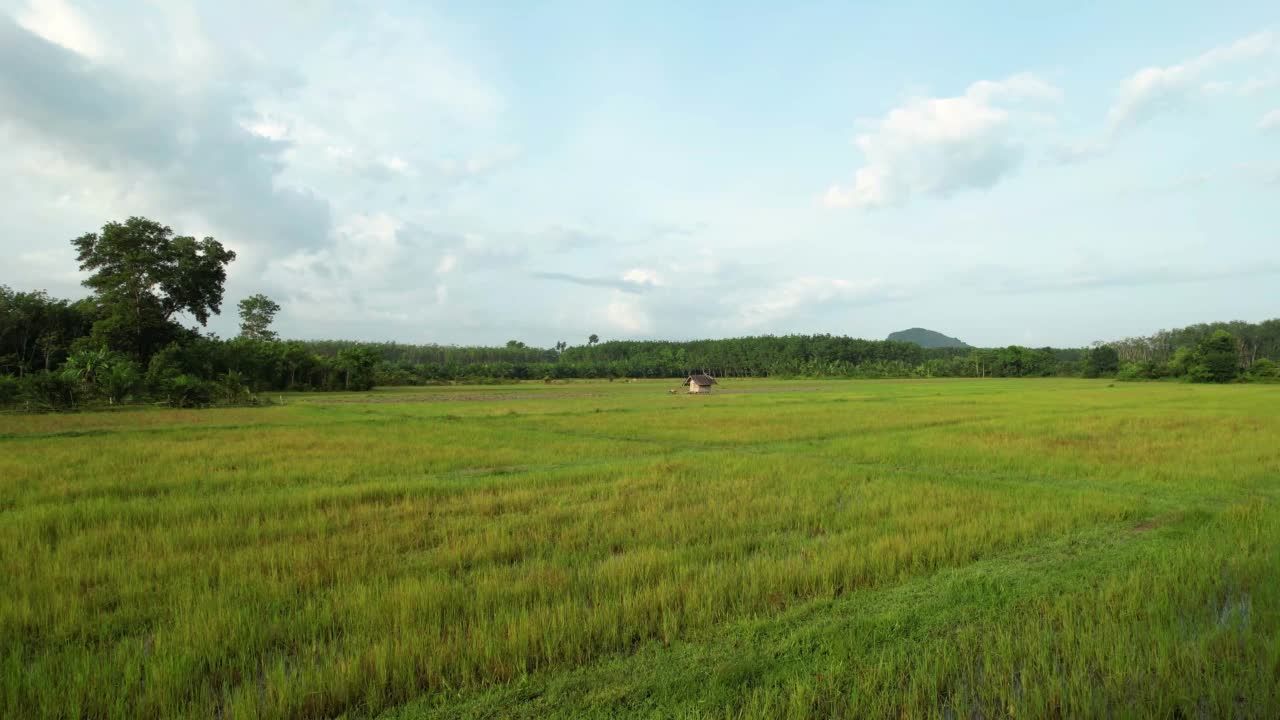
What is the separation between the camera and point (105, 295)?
36156mm

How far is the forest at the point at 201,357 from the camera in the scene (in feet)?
102

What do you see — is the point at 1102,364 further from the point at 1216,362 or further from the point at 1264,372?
the point at 1216,362

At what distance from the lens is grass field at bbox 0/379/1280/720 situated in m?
3.24

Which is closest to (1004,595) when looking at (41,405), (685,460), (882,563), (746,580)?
(882,563)

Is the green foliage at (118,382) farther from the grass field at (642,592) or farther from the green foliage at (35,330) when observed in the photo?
the grass field at (642,592)

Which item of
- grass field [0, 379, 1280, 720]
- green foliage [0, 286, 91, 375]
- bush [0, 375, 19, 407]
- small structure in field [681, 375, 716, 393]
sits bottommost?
grass field [0, 379, 1280, 720]

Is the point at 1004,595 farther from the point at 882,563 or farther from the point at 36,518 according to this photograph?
the point at 36,518

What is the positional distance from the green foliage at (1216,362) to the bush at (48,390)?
9763 cm

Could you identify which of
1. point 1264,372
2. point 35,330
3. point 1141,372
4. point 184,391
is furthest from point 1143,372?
point 35,330

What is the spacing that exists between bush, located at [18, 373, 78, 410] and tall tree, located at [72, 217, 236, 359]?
9566 mm

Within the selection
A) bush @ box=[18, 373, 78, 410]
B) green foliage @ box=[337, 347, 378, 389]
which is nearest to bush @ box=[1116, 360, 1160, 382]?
green foliage @ box=[337, 347, 378, 389]

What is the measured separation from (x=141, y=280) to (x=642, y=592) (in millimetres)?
45527

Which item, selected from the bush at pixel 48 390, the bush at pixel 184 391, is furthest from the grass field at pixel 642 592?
the bush at pixel 184 391

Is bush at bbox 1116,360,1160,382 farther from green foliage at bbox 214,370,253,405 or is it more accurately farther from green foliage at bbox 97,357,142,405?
green foliage at bbox 97,357,142,405
